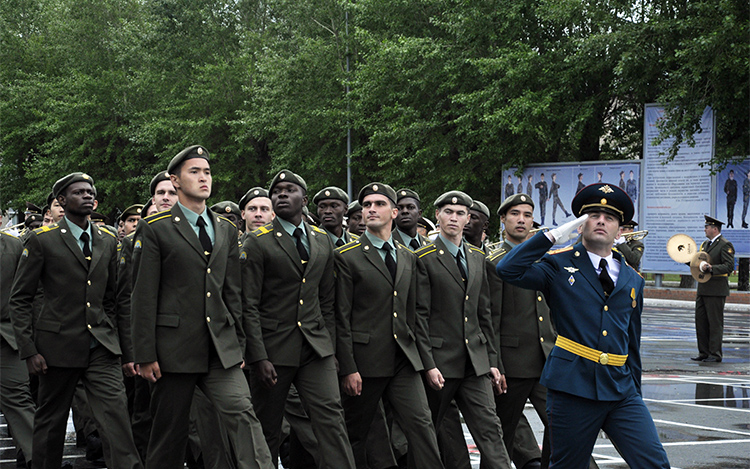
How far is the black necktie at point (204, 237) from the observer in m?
5.74

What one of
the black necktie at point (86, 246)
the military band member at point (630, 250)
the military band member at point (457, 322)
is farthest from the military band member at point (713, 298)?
the black necktie at point (86, 246)

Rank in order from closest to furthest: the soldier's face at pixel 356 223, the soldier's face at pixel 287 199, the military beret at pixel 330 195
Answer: the soldier's face at pixel 287 199
the military beret at pixel 330 195
the soldier's face at pixel 356 223

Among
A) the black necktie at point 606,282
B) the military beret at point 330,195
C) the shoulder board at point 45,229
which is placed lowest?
the black necktie at point 606,282

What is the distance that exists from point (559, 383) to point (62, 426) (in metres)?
3.48

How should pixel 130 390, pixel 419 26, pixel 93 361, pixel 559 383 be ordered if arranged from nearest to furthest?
pixel 559 383, pixel 93 361, pixel 130 390, pixel 419 26

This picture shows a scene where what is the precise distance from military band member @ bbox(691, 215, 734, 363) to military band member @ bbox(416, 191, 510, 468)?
911 cm

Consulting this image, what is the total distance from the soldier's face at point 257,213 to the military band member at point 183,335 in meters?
2.63

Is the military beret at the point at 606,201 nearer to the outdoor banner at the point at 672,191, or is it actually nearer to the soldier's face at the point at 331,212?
the soldier's face at the point at 331,212

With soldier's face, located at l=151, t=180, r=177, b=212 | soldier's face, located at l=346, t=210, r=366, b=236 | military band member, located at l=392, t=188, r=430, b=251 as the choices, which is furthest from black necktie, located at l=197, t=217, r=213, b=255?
soldier's face, located at l=346, t=210, r=366, b=236

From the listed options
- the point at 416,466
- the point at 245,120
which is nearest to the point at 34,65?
the point at 245,120

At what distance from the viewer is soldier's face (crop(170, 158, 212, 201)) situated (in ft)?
19.1

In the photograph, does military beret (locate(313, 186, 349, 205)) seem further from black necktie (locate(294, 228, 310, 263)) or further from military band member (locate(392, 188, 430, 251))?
black necktie (locate(294, 228, 310, 263))

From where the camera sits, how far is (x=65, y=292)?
21.9ft

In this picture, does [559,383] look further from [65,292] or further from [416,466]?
[65,292]
